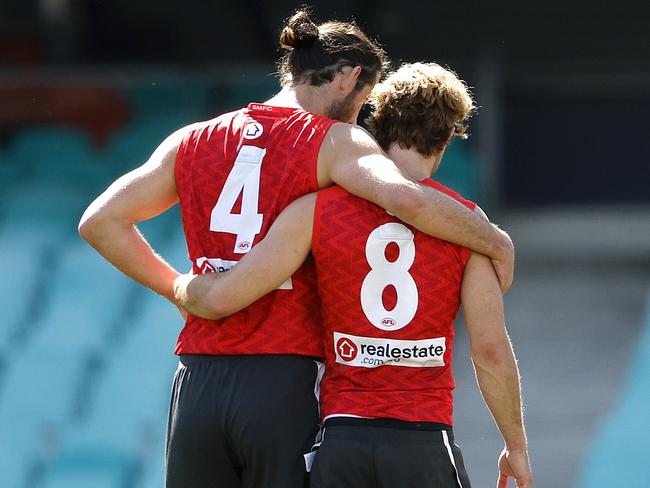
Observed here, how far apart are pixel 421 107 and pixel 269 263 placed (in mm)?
544

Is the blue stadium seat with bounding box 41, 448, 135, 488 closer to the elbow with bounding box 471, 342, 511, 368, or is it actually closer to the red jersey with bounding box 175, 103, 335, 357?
the red jersey with bounding box 175, 103, 335, 357

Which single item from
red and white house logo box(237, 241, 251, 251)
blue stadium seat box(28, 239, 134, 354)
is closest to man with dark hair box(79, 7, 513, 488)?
red and white house logo box(237, 241, 251, 251)

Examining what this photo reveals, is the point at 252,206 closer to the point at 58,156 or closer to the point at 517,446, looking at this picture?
the point at 517,446

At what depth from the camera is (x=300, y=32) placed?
284 cm

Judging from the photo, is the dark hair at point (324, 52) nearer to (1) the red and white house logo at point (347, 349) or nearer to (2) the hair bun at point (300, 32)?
(2) the hair bun at point (300, 32)

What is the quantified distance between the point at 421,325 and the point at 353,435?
0.31 m

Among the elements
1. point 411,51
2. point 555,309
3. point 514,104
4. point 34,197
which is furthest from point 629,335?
point 34,197

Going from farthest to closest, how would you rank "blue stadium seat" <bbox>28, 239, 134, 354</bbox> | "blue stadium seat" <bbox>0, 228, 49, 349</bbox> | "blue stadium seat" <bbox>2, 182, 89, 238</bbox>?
"blue stadium seat" <bbox>2, 182, 89, 238</bbox>
"blue stadium seat" <bbox>0, 228, 49, 349</bbox>
"blue stadium seat" <bbox>28, 239, 134, 354</bbox>

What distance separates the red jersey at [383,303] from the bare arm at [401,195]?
5 cm

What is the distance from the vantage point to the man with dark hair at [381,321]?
255 centimetres

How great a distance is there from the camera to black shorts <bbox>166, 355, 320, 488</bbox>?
2.62 metres

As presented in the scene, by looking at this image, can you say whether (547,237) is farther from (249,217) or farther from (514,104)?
(249,217)

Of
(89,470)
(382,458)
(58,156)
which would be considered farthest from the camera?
(58,156)

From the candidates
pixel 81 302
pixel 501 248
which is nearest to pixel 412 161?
pixel 501 248
